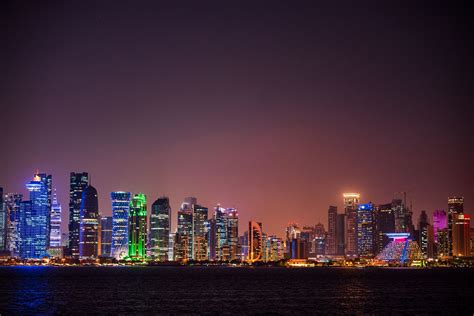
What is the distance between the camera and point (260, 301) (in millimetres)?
128250

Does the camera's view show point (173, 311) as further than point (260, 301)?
No

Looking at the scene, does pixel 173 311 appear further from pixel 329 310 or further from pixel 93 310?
pixel 329 310

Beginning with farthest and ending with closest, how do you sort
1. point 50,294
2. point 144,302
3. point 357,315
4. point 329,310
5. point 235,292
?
point 235,292, point 50,294, point 144,302, point 329,310, point 357,315

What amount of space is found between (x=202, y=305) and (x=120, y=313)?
1849 centimetres

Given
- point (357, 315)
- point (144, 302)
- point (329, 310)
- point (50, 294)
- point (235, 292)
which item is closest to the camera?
point (357, 315)

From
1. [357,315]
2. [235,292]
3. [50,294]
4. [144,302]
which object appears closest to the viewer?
[357,315]

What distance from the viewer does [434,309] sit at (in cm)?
11444

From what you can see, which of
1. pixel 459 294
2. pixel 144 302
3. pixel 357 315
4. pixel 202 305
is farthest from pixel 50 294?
pixel 459 294

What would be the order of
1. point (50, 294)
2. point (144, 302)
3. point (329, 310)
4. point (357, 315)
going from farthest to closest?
point (50, 294)
point (144, 302)
point (329, 310)
point (357, 315)

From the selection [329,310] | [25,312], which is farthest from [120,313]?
[329,310]

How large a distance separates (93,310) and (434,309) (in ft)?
161

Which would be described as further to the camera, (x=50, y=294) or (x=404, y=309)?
(x=50, y=294)

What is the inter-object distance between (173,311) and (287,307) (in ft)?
60.6

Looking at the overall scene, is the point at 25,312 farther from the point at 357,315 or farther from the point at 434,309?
the point at 434,309
